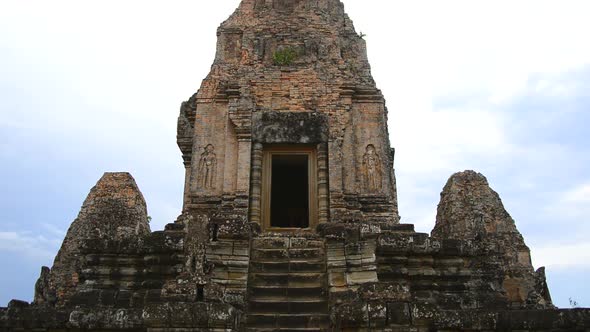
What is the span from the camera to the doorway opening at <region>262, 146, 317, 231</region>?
1242cm

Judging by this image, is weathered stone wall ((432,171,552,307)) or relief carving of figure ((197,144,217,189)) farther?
relief carving of figure ((197,144,217,189))

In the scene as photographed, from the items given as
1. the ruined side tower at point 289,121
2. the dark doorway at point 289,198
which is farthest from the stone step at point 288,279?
the dark doorway at point 289,198

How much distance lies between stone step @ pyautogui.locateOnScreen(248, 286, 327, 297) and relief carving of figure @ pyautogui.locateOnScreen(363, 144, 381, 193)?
14.8 feet

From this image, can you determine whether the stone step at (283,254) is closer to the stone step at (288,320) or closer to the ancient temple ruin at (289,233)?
the ancient temple ruin at (289,233)

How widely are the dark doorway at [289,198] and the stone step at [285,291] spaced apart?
721 centimetres

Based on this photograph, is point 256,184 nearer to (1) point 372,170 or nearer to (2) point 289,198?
(1) point 372,170

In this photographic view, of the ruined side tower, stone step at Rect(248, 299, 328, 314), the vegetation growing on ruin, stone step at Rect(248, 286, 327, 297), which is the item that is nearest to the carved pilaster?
the ruined side tower

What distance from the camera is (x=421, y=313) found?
609 cm

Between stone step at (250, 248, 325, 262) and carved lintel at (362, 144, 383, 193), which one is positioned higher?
carved lintel at (362, 144, 383, 193)

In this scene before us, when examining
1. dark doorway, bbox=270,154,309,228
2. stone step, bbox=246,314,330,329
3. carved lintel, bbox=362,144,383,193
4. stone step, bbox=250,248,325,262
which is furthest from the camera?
dark doorway, bbox=270,154,309,228

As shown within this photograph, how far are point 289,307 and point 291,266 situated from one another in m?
1.16

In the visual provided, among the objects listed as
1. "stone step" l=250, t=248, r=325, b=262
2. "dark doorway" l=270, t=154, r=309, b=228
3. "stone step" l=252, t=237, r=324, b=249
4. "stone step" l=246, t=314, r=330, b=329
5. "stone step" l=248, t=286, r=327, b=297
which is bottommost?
"stone step" l=246, t=314, r=330, b=329

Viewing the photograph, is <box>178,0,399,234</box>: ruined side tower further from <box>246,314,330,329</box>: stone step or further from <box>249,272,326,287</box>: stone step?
<box>246,314,330,329</box>: stone step

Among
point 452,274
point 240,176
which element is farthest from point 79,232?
point 452,274
